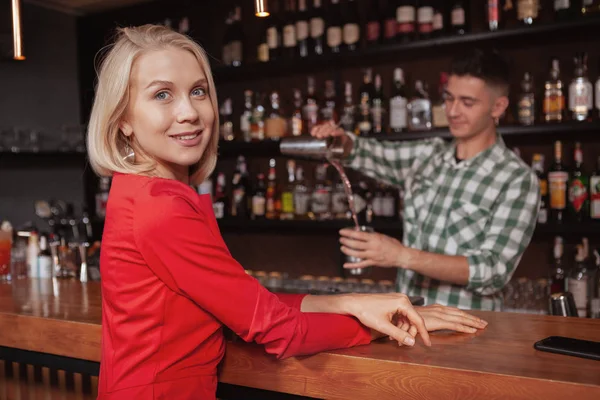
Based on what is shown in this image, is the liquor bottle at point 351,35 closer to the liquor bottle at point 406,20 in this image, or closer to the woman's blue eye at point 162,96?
the liquor bottle at point 406,20

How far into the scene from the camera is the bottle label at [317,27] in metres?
3.31

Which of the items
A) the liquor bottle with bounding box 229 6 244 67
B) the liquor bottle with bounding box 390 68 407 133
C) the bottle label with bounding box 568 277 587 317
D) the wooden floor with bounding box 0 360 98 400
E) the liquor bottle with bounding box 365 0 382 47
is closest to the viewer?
the wooden floor with bounding box 0 360 98 400

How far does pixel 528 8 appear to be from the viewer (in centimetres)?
278

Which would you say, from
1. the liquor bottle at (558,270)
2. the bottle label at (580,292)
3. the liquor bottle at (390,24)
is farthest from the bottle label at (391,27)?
the bottle label at (580,292)

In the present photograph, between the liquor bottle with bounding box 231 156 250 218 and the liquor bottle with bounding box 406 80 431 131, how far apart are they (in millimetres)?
1033

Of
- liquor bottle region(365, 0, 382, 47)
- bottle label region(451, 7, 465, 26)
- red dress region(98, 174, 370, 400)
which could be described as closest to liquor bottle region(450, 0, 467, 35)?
bottle label region(451, 7, 465, 26)

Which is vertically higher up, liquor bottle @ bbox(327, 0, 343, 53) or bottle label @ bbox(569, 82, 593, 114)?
liquor bottle @ bbox(327, 0, 343, 53)

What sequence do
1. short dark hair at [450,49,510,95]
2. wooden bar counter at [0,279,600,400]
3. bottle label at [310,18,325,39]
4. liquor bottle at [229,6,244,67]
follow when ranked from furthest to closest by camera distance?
liquor bottle at [229,6,244,67] → bottle label at [310,18,325,39] → short dark hair at [450,49,510,95] → wooden bar counter at [0,279,600,400]

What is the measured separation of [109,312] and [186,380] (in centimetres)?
20

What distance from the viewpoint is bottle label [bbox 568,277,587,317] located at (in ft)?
8.49

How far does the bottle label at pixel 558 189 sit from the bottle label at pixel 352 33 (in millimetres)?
1183

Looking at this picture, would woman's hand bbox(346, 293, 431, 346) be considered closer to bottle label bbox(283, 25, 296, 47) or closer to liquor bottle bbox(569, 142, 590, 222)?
liquor bottle bbox(569, 142, 590, 222)

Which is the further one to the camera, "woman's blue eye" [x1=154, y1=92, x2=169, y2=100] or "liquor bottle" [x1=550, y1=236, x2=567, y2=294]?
"liquor bottle" [x1=550, y1=236, x2=567, y2=294]

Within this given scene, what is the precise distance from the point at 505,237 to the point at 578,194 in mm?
928
